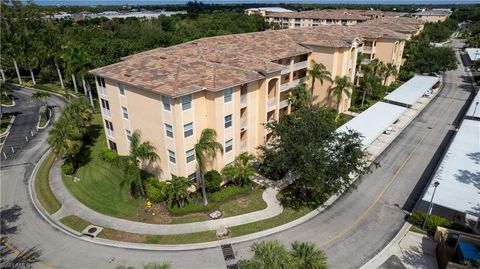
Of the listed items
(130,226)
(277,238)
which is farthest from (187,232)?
(277,238)

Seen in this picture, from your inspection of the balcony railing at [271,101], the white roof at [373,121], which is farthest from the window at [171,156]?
the white roof at [373,121]

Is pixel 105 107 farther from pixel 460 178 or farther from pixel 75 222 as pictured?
pixel 460 178

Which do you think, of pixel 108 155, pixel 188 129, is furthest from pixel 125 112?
pixel 188 129

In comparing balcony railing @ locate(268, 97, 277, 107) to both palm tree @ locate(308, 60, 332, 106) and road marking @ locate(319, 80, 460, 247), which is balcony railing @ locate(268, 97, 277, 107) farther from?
road marking @ locate(319, 80, 460, 247)

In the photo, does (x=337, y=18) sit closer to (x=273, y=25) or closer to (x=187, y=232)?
(x=273, y=25)

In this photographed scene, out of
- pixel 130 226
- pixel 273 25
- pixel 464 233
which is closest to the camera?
pixel 464 233

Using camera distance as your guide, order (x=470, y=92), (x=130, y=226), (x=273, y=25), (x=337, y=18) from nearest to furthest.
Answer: (x=130, y=226), (x=470, y=92), (x=337, y=18), (x=273, y=25)
